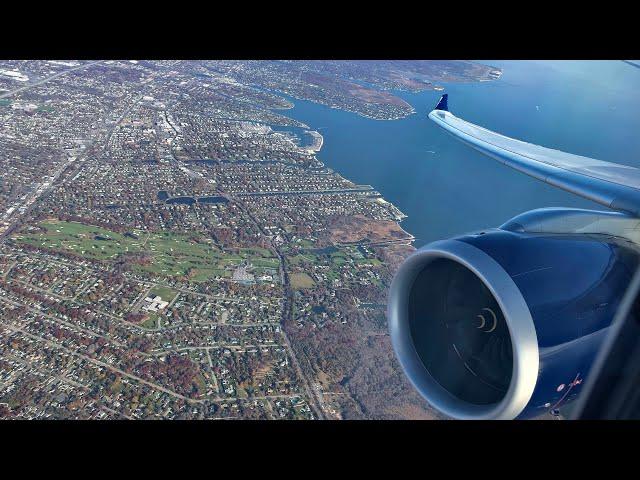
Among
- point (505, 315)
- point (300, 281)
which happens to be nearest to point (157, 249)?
point (300, 281)

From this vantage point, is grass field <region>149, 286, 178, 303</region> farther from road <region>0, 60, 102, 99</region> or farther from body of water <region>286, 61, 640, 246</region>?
road <region>0, 60, 102, 99</region>

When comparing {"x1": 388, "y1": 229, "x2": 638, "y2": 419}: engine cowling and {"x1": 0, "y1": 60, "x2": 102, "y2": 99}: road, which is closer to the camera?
{"x1": 388, "y1": 229, "x2": 638, "y2": 419}: engine cowling

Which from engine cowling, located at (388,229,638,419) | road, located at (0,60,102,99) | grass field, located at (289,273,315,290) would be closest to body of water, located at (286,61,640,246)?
grass field, located at (289,273,315,290)

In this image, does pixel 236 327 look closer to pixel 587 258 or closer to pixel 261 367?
pixel 261 367

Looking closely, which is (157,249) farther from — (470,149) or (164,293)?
(470,149)

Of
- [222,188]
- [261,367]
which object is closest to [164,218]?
[222,188]

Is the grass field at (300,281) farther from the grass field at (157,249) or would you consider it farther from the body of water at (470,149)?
the body of water at (470,149)
